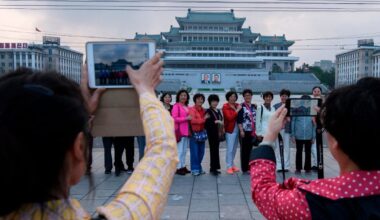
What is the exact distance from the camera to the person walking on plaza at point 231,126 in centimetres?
681

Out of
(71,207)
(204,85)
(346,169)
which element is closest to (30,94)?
(71,207)

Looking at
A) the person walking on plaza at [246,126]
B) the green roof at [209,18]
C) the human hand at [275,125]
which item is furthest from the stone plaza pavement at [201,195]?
the green roof at [209,18]

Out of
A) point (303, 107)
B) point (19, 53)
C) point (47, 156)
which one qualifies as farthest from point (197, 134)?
point (19, 53)

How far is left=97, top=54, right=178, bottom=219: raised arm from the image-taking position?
86 cm

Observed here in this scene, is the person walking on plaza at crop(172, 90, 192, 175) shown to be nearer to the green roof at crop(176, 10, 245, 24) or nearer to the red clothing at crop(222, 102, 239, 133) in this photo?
the red clothing at crop(222, 102, 239, 133)

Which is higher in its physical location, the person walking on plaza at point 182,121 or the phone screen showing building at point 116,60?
the phone screen showing building at point 116,60

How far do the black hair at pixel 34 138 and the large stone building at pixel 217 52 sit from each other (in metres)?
46.6

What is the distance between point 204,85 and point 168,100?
4364 centimetres

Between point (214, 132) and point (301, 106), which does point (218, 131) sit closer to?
point (214, 132)

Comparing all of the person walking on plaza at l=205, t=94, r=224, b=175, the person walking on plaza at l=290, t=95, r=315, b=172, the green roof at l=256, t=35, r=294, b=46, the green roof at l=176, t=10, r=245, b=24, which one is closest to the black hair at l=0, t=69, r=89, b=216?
the person walking on plaza at l=205, t=94, r=224, b=175

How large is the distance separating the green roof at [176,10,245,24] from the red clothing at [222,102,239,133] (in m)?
54.3

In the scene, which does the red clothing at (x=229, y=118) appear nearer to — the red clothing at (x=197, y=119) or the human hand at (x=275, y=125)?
the red clothing at (x=197, y=119)

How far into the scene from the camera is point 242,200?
5.07 meters

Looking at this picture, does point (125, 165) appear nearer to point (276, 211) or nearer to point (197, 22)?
point (276, 211)
